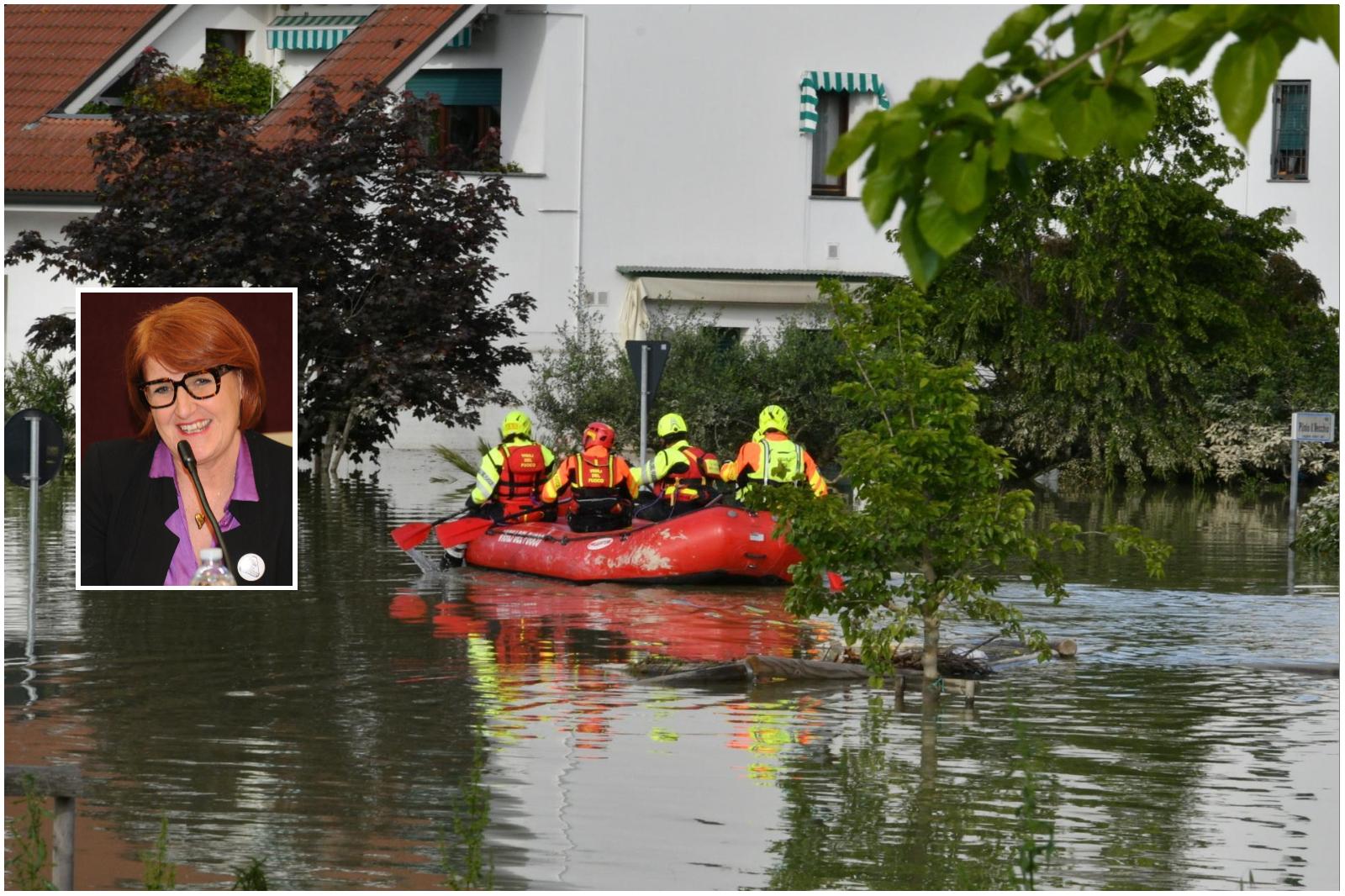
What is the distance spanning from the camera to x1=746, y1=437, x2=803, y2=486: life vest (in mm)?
19422

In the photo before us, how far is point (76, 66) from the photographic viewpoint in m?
38.8

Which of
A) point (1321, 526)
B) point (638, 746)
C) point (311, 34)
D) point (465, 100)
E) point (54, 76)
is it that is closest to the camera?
point (638, 746)

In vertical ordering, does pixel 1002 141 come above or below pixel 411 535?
above

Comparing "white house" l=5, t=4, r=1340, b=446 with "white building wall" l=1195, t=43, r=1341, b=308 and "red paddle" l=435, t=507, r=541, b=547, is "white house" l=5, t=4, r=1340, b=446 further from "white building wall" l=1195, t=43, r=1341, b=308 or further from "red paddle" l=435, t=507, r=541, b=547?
"red paddle" l=435, t=507, r=541, b=547

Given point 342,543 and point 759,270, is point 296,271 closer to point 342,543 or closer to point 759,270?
point 342,543

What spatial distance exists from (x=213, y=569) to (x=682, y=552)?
1051cm

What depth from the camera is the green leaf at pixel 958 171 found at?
4.44m

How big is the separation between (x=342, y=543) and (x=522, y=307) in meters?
8.36

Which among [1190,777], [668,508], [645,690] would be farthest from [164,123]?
[1190,777]

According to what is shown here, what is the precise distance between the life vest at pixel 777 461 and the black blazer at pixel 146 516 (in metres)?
10.6

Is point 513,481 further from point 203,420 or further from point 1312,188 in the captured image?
point 1312,188

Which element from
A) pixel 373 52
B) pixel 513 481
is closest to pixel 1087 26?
pixel 513 481

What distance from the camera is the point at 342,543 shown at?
23.0 meters

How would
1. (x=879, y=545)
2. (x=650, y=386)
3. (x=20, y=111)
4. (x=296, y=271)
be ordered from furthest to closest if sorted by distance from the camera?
(x=20, y=111), (x=296, y=271), (x=650, y=386), (x=879, y=545)
